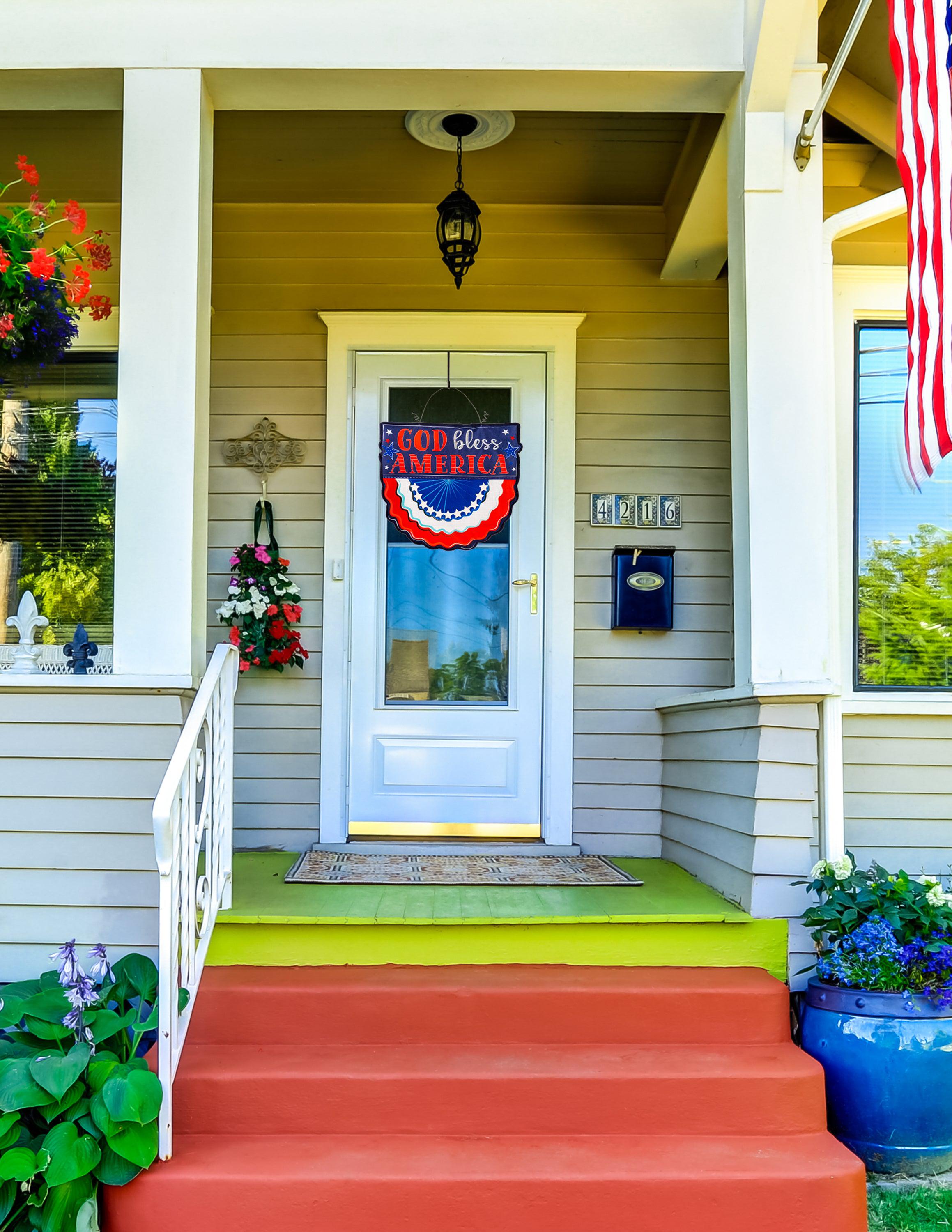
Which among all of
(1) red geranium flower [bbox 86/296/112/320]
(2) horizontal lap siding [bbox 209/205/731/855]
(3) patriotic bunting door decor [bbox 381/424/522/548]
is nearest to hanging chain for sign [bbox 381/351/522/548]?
(3) patriotic bunting door decor [bbox 381/424/522/548]

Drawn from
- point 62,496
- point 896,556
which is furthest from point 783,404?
point 62,496

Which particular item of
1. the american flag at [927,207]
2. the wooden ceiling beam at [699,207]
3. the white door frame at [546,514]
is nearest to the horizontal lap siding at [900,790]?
the white door frame at [546,514]

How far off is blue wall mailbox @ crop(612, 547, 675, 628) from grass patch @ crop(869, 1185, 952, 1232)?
2.03 metres

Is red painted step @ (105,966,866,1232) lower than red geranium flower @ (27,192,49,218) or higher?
lower

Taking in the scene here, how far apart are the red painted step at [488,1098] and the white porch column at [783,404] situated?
109cm

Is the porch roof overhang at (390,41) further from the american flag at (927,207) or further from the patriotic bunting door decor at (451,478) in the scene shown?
the patriotic bunting door decor at (451,478)

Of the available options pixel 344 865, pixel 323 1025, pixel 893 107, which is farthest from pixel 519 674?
pixel 893 107

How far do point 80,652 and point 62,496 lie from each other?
55cm

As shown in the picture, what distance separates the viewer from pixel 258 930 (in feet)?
8.72

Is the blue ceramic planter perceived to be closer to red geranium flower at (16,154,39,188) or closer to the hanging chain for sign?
the hanging chain for sign

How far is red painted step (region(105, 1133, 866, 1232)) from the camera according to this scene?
2.07m

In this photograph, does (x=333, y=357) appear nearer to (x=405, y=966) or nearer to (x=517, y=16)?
(x=517, y=16)

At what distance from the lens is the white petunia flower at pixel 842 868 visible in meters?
2.63

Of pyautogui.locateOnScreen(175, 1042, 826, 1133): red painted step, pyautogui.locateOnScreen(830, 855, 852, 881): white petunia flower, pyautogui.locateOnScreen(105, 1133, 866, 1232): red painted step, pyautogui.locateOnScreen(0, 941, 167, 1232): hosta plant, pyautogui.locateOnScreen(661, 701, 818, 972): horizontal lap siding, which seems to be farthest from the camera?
pyautogui.locateOnScreen(661, 701, 818, 972): horizontal lap siding
